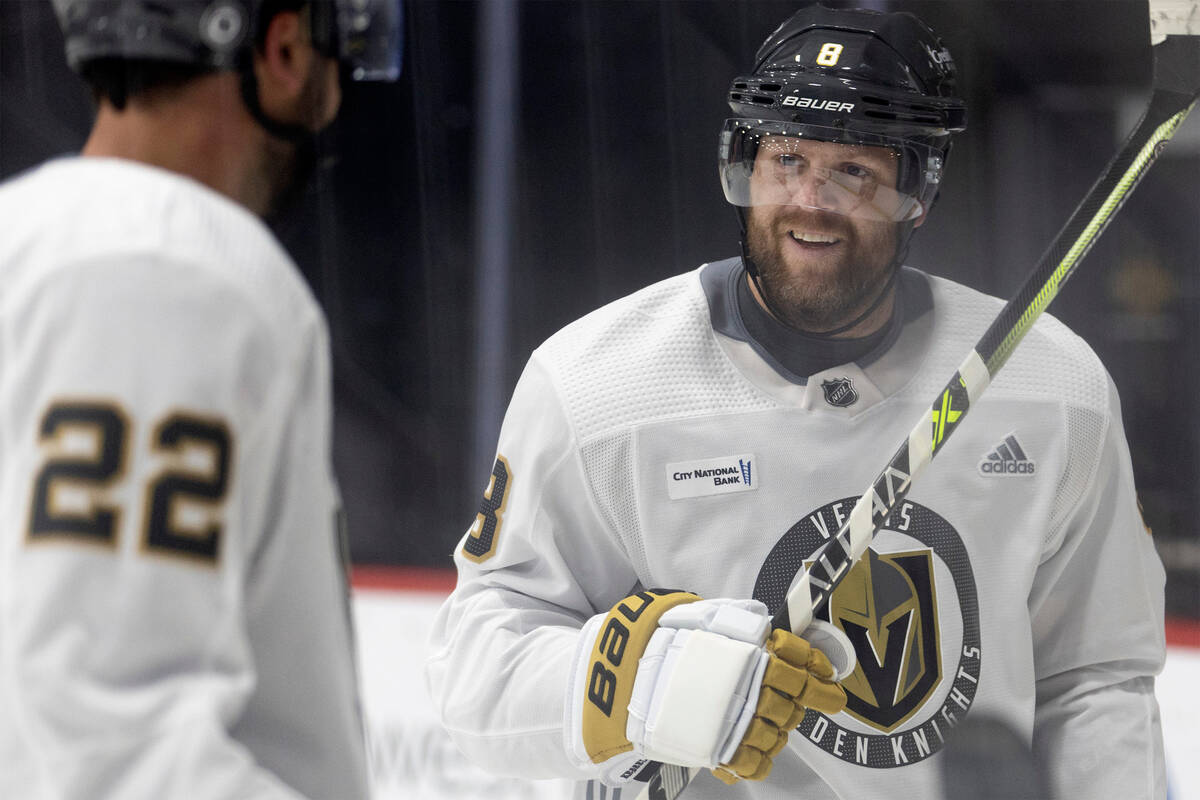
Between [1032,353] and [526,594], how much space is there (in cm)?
63

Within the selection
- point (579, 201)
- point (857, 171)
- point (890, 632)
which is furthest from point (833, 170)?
point (890, 632)

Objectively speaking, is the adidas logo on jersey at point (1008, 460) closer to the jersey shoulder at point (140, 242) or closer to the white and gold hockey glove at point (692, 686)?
the white and gold hockey glove at point (692, 686)

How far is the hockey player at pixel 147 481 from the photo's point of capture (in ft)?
2.14

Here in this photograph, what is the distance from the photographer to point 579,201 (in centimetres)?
160

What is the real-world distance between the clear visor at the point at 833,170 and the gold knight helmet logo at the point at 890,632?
0.38m

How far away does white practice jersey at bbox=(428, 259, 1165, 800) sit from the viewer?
4.33ft

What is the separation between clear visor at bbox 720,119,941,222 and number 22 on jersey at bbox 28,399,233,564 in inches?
31.3

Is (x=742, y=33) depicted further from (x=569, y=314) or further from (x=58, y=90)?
Answer: (x=58, y=90)

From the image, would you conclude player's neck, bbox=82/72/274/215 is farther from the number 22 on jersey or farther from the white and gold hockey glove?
the white and gold hockey glove

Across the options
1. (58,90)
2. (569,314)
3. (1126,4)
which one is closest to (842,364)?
(569,314)

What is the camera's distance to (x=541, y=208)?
5.35 feet

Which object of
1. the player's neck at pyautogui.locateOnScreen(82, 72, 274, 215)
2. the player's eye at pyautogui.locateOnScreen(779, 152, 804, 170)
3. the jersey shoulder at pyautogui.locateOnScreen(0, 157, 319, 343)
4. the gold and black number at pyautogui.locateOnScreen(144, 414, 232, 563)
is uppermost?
the player's neck at pyautogui.locateOnScreen(82, 72, 274, 215)

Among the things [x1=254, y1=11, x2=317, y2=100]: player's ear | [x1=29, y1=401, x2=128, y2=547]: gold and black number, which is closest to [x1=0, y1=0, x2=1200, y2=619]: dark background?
[x1=254, y1=11, x2=317, y2=100]: player's ear

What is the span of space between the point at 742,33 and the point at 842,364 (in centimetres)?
44
